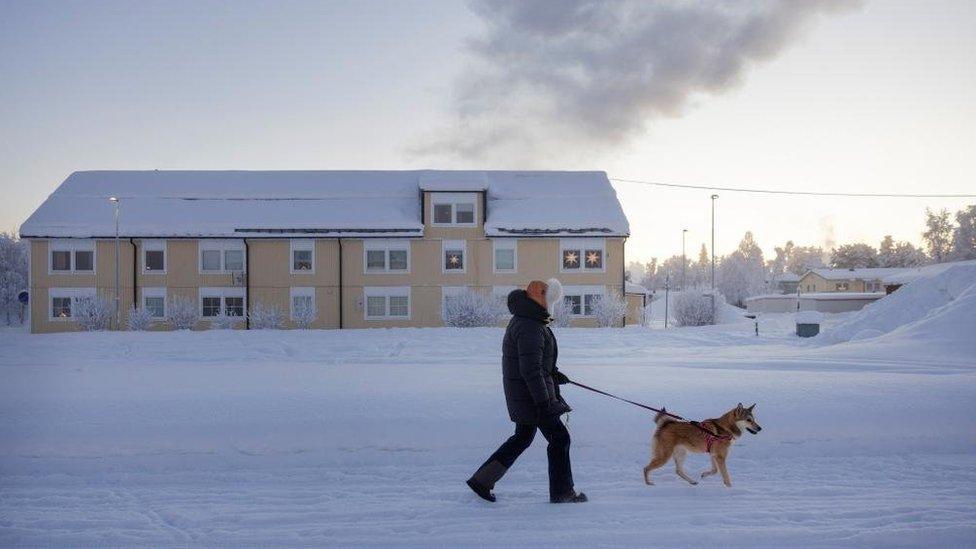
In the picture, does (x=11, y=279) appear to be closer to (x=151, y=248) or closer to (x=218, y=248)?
(x=151, y=248)

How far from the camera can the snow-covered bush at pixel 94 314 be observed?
28812mm

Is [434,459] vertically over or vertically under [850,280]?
under

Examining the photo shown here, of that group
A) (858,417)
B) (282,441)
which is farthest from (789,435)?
(282,441)

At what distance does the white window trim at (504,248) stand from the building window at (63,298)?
1992 cm

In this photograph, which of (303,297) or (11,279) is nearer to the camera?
(303,297)

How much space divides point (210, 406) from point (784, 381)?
351 inches

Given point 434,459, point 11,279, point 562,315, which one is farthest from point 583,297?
point 11,279

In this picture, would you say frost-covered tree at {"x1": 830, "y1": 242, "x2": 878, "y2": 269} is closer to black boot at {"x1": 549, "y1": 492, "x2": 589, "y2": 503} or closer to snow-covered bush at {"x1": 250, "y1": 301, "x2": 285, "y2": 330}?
snow-covered bush at {"x1": 250, "y1": 301, "x2": 285, "y2": 330}

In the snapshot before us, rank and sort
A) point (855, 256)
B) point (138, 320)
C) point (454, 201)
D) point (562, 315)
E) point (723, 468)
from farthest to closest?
point (855, 256) < point (454, 201) < point (562, 315) < point (138, 320) < point (723, 468)

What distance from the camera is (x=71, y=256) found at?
105ft

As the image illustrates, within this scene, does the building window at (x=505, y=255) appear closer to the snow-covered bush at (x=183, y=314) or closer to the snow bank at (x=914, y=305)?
the snow-covered bush at (x=183, y=314)

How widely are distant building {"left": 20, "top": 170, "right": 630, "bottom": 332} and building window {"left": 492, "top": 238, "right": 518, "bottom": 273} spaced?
0.05m

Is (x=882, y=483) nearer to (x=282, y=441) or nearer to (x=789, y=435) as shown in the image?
(x=789, y=435)

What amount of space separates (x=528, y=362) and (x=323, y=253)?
28.5 metres
